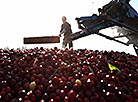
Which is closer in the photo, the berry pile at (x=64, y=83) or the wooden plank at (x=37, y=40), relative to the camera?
the berry pile at (x=64, y=83)

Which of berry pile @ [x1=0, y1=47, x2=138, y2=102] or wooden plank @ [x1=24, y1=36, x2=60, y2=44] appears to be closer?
berry pile @ [x1=0, y1=47, x2=138, y2=102]

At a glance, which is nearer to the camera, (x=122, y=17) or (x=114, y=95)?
(x=114, y=95)

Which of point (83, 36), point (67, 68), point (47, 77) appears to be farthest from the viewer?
point (83, 36)

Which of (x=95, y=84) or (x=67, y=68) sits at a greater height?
(x=67, y=68)

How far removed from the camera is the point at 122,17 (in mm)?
5496

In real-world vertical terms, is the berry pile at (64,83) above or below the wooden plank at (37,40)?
below

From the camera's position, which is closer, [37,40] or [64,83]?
[64,83]

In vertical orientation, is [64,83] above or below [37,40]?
below

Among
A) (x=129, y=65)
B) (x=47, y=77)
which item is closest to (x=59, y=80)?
(x=47, y=77)

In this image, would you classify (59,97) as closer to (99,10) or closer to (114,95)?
(114,95)

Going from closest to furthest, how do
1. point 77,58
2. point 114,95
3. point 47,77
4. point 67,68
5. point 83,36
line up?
point 114,95
point 47,77
point 67,68
point 77,58
point 83,36

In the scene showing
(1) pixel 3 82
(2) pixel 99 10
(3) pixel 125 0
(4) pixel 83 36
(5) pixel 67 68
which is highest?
(3) pixel 125 0

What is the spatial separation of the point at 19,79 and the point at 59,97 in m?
0.69

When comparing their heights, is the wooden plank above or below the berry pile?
above
